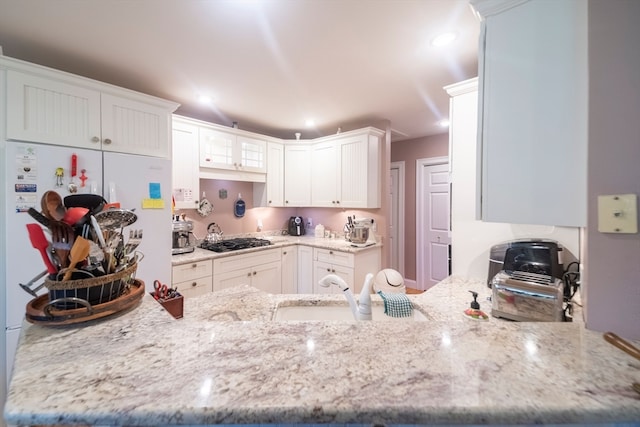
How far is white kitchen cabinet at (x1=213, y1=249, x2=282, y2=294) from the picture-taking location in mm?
2619

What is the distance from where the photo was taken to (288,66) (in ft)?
6.50

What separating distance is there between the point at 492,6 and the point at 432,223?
3367mm

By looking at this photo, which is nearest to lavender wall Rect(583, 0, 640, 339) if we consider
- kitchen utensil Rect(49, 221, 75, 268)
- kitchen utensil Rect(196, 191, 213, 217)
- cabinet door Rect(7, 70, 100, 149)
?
kitchen utensil Rect(49, 221, 75, 268)

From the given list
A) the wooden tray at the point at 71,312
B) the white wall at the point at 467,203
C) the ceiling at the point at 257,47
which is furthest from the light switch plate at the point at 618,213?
the wooden tray at the point at 71,312

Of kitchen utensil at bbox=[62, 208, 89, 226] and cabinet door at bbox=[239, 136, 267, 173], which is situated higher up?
cabinet door at bbox=[239, 136, 267, 173]

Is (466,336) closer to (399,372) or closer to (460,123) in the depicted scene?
(399,372)

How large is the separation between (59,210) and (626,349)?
1545mm

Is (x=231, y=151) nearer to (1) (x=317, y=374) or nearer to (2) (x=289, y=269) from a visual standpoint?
(2) (x=289, y=269)

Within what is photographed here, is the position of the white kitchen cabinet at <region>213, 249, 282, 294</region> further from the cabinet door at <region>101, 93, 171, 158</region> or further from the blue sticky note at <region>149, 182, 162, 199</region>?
the cabinet door at <region>101, 93, 171, 158</region>

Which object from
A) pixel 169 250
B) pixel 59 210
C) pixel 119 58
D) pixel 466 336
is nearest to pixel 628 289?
pixel 466 336

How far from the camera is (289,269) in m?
3.29

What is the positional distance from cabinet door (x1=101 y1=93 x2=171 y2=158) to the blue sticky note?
266mm

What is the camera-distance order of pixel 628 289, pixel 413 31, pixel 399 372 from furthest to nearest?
pixel 413 31 < pixel 628 289 < pixel 399 372

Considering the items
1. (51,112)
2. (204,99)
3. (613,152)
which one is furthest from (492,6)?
(51,112)
